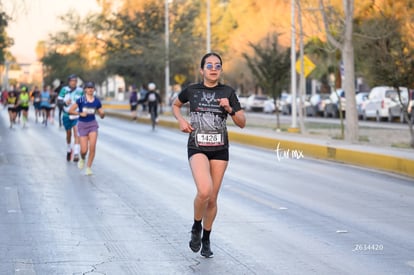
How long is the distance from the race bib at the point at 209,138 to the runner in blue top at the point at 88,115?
27.5 feet

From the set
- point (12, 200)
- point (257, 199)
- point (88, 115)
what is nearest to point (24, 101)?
point (88, 115)

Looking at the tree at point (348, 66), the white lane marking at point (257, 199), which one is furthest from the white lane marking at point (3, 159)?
the tree at point (348, 66)

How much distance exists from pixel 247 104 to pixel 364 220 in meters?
59.1

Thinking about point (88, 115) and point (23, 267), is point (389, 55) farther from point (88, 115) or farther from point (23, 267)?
point (23, 267)

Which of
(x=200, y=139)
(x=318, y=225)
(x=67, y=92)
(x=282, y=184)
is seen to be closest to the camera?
(x=200, y=139)

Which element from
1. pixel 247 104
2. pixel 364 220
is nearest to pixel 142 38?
pixel 247 104

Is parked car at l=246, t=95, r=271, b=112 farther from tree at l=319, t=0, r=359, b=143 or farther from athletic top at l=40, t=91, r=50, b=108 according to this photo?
tree at l=319, t=0, r=359, b=143

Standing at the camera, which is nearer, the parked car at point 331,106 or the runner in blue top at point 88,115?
the runner in blue top at point 88,115

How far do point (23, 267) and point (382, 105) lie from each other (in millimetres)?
36090

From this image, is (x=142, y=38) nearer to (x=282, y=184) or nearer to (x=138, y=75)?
(x=138, y=75)

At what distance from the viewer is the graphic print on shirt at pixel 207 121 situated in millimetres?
8633

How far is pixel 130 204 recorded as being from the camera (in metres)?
12.8

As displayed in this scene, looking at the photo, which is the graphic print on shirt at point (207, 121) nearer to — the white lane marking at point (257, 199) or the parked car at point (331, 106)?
the white lane marking at point (257, 199)

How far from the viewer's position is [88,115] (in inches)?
669
